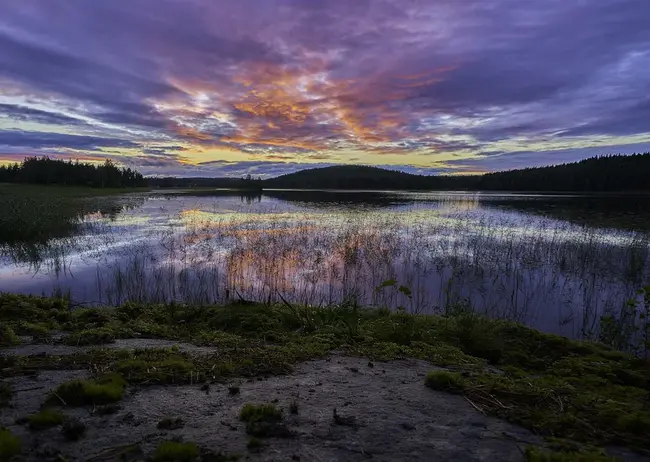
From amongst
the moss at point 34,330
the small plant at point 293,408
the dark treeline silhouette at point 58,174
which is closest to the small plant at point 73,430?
the small plant at point 293,408

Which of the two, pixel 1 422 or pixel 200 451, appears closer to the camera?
pixel 200 451

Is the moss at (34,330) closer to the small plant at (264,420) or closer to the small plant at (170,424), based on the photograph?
the small plant at (170,424)

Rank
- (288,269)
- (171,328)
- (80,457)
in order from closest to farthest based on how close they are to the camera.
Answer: (80,457), (171,328), (288,269)

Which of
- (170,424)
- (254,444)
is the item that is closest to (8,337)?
(170,424)

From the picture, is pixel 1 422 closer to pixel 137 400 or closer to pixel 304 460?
pixel 137 400

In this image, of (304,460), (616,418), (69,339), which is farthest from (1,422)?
(616,418)

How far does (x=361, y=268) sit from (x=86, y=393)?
1273 centimetres

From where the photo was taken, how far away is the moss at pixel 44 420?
2959 millimetres

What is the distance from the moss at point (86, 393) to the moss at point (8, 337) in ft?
8.32

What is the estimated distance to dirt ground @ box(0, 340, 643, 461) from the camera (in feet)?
9.28

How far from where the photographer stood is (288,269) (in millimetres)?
15266

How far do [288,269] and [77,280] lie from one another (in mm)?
7449

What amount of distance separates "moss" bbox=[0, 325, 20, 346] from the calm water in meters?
4.98

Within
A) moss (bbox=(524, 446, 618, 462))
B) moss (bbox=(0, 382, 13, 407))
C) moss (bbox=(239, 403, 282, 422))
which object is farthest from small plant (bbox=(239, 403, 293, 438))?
moss (bbox=(0, 382, 13, 407))
